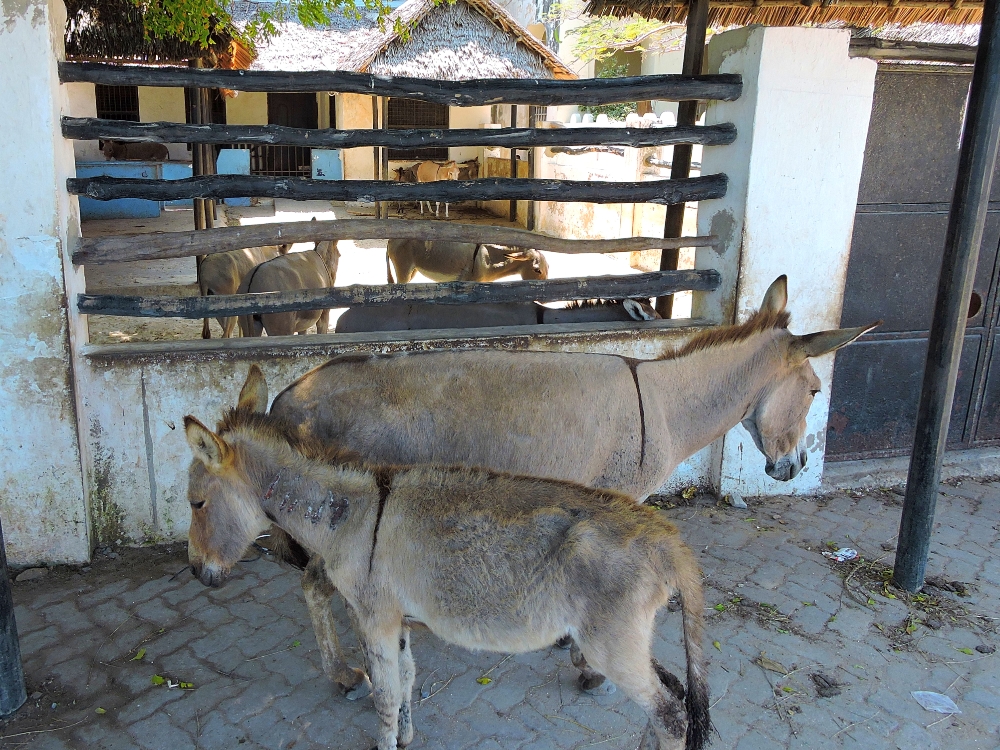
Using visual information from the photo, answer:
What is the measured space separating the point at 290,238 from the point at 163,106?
18410 millimetres

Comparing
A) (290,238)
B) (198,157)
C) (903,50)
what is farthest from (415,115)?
(290,238)

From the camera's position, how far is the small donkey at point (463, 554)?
2.73 metres

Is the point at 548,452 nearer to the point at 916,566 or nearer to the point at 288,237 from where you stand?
the point at 288,237

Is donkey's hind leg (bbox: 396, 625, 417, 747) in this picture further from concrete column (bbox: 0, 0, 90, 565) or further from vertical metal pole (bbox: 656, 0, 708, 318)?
vertical metal pole (bbox: 656, 0, 708, 318)

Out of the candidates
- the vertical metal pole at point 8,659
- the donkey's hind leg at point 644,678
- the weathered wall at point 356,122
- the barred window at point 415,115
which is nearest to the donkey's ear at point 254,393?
the vertical metal pole at point 8,659

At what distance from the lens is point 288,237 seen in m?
4.73

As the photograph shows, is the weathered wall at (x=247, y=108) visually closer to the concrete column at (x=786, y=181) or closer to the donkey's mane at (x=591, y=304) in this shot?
the donkey's mane at (x=591, y=304)

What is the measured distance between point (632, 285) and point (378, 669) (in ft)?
10.6

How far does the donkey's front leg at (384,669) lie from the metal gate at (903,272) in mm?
4373

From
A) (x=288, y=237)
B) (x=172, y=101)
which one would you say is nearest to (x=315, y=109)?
(x=172, y=101)

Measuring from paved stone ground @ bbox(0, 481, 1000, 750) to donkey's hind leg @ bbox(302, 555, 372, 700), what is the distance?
91mm

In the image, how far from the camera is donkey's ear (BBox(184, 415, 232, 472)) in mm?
2919

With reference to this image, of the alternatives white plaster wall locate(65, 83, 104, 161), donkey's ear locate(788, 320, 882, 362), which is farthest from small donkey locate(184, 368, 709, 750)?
white plaster wall locate(65, 83, 104, 161)

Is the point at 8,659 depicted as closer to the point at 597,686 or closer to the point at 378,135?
the point at 597,686
